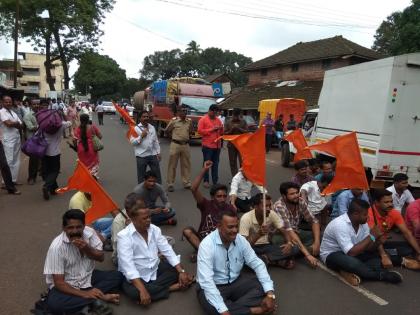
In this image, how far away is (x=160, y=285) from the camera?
4.03 metres

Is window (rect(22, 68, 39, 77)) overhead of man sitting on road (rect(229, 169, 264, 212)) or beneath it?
overhead

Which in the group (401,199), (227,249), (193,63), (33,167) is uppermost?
(193,63)

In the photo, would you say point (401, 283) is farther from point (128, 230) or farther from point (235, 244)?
point (128, 230)

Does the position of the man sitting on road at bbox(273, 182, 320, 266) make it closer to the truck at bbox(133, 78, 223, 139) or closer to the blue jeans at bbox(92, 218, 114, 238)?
the blue jeans at bbox(92, 218, 114, 238)

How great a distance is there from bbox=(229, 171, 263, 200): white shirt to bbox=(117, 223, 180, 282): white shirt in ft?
7.60

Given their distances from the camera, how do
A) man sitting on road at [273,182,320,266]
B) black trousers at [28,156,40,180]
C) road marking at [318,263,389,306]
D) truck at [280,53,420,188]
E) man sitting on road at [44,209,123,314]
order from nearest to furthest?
man sitting on road at [44,209,123,314]
road marking at [318,263,389,306]
man sitting on road at [273,182,320,266]
truck at [280,53,420,188]
black trousers at [28,156,40,180]

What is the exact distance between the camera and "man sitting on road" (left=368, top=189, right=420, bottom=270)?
490cm

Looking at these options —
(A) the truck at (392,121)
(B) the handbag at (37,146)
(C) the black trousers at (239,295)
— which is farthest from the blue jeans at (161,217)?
(A) the truck at (392,121)

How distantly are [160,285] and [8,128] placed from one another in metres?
5.88

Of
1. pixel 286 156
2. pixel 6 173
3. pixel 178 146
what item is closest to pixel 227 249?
pixel 178 146

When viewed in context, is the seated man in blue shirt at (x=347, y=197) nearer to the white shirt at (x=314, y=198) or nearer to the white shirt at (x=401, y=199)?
the white shirt at (x=314, y=198)

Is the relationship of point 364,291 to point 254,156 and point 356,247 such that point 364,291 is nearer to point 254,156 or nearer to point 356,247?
point 356,247

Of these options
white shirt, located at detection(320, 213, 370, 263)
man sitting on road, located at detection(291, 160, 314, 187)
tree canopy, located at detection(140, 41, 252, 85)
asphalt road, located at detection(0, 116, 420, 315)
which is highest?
tree canopy, located at detection(140, 41, 252, 85)

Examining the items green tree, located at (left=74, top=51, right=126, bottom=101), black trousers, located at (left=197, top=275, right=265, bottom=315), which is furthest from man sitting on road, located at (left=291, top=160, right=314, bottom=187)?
green tree, located at (left=74, top=51, right=126, bottom=101)
